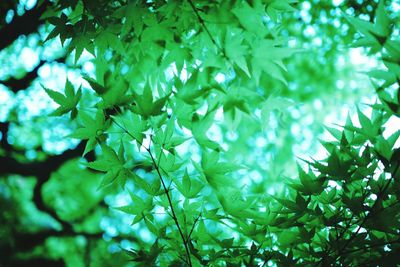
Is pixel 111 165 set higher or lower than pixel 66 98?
lower

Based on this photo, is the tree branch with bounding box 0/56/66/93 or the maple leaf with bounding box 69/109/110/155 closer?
the maple leaf with bounding box 69/109/110/155

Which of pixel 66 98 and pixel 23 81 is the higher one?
pixel 23 81

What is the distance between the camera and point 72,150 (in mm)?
4367

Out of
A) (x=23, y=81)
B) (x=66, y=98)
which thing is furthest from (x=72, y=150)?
(x=66, y=98)

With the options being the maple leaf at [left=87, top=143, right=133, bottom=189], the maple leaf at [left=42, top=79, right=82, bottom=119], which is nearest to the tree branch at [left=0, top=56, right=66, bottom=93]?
the maple leaf at [left=42, top=79, right=82, bottom=119]

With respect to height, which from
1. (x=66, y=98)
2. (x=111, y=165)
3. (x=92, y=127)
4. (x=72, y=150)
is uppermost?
(x=72, y=150)

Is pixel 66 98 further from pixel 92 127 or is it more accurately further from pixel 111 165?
pixel 111 165

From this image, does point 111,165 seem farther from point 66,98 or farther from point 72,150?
point 72,150

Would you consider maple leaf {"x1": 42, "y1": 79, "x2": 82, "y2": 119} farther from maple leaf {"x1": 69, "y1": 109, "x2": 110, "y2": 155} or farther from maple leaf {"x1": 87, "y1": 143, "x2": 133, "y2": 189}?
maple leaf {"x1": 87, "y1": 143, "x2": 133, "y2": 189}

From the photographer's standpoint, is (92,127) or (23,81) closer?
(92,127)

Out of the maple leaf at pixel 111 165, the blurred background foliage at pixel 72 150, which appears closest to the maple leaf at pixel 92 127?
the maple leaf at pixel 111 165

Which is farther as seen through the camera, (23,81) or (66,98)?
(23,81)

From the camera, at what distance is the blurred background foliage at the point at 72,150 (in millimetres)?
4082

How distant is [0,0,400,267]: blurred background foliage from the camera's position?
408 centimetres
